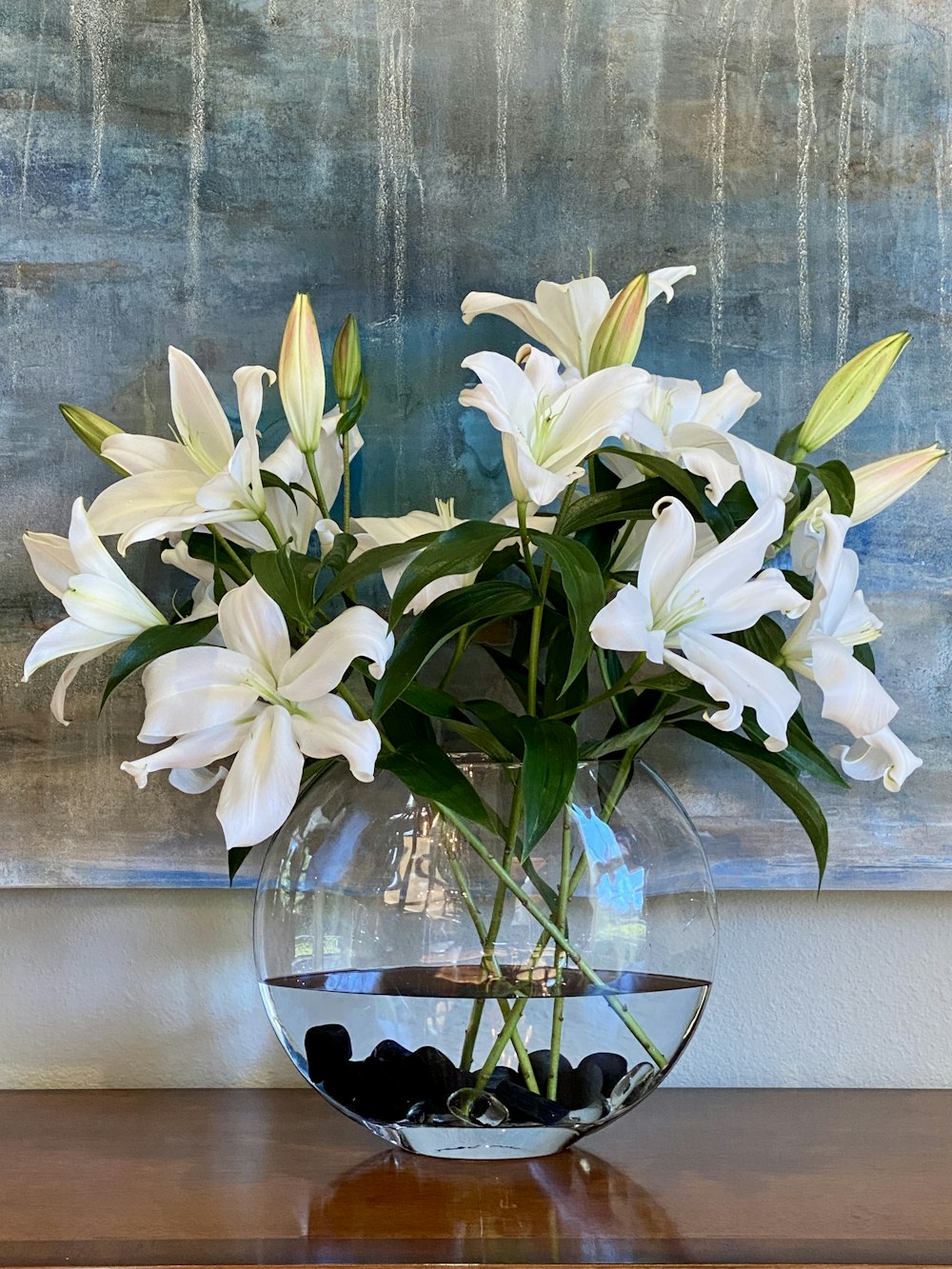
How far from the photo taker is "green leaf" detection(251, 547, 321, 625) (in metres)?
0.71

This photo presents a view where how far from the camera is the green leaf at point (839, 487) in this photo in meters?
0.76

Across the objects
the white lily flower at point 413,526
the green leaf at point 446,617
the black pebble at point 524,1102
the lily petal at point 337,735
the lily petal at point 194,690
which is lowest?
the black pebble at point 524,1102

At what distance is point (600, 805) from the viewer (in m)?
0.75

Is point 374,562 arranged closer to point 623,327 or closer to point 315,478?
point 315,478

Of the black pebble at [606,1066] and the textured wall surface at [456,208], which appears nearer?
the black pebble at [606,1066]

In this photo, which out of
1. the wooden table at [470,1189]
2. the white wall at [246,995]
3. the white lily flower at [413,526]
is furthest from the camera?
the white wall at [246,995]

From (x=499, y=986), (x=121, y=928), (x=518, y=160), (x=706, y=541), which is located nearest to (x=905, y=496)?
(x=706, y=541)

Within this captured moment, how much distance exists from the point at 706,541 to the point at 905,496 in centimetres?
29

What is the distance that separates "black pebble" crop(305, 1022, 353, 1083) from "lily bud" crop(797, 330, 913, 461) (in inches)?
19.7

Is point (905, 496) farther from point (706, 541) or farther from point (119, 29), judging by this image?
point (119, 29)

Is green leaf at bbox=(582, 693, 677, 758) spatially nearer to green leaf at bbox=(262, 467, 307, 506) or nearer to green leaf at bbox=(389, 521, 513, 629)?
green leaf at bbox=(389, 521, 513, 629)

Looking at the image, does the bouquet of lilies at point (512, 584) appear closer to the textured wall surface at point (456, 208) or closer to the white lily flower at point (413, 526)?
the white lily flower at point (413, 526)

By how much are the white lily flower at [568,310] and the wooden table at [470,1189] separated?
0.51m

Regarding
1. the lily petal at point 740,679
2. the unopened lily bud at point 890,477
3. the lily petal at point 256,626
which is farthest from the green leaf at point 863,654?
the lily petal at point 256,626
